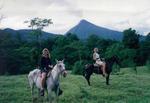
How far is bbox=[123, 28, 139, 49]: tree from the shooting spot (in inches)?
3625

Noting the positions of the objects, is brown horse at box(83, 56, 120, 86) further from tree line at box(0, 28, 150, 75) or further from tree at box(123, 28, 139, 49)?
tree at box(123, 28, 139, 49)

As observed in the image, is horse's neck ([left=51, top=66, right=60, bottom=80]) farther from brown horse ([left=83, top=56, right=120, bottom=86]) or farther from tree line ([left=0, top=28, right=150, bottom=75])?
tree line ([left=0, top=28, right=150, bottom=75])

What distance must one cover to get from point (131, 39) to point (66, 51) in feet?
56.7

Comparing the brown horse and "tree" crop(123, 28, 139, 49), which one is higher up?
"tree" crop(123, 28, 139, 49)

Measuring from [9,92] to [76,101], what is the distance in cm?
577

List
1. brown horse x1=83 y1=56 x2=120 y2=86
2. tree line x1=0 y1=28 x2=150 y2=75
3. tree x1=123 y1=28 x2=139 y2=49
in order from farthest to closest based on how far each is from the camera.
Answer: tree x1=123 y1=28 x2=139 y2=49 < tree line x1=0 y1=28 x2=150 y2=75 < brown horse x1=83 y1=56 x2=120 y2=86

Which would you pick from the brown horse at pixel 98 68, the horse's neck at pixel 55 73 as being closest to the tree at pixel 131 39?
the brown horse at pixel 98 68

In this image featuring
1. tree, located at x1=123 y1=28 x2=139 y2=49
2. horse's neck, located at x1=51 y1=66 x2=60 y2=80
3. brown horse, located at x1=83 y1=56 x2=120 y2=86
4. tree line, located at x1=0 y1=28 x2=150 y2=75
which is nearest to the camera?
horse's neck, located at x1=51 y1=66 x2=60 y2=80

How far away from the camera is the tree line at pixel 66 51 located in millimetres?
68287

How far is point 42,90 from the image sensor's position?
61.1ft

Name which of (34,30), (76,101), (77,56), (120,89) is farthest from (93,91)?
(34,30)

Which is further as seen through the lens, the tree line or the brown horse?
the tree line

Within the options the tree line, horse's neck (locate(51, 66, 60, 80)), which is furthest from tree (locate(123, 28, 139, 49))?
→ horse's neck (locate(51, 66, 60, 80))

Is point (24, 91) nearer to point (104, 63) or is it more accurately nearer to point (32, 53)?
point (104, 63)
